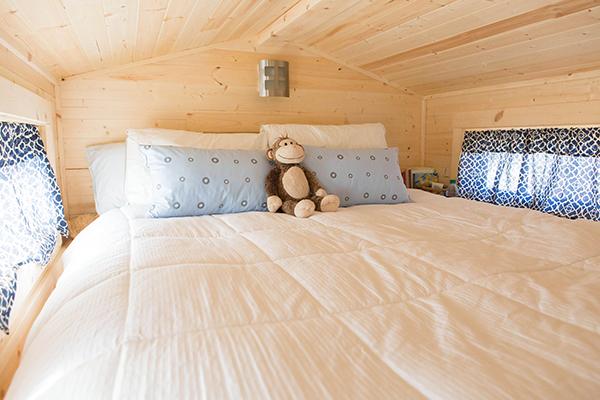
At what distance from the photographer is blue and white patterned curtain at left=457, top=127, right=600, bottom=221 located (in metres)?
2.03

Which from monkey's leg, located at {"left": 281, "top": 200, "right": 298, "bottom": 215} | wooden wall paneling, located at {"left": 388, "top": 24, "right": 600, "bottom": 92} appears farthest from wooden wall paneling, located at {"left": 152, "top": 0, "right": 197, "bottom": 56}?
wooden wall paneling, located at {"left": 388, "top": 24, "right": 600, "bottom": 92}

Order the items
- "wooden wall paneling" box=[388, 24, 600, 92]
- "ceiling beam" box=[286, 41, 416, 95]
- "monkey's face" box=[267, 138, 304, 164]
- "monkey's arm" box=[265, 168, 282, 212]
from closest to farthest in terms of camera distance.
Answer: "wooden wall paneling" box=[388, 24, 600, 92] → "monkey's arm" box=[265, 168, 282, 212] → "monkey's face" box=[267, 138, 304, 164] → "ceiling beam" box=[286, 41, 416, 95]

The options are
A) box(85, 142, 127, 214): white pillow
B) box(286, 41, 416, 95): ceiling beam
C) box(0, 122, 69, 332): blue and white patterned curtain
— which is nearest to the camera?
box(0, 122, 69, 332): blue and white patterned curtain

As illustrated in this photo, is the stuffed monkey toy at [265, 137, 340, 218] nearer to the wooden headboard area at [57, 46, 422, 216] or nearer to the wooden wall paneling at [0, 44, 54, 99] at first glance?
the wooden headboard area at [57, 46, 422, 216]

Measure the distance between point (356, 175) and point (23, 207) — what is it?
1470 millimetres

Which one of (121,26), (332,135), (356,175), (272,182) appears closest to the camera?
(121,26)

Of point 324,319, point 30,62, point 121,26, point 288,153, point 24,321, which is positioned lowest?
point 24,321

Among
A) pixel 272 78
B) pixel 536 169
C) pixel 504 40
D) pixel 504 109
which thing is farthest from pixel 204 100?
pixel 536 169

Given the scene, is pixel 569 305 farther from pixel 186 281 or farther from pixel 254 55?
pixel 254 55

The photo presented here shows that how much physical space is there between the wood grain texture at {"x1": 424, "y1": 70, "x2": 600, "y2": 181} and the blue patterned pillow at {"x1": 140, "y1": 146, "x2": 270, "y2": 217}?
1565 mm

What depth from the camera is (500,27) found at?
1854 mm

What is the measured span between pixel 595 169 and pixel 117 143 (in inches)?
97.8

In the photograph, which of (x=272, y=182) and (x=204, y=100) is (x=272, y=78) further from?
(x=272, y=182)

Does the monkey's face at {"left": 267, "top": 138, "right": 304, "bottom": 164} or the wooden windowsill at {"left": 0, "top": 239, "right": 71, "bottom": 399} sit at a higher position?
the monkey's face at {"left": 267, "top": 138, "right": 304, "bottom": 164}
